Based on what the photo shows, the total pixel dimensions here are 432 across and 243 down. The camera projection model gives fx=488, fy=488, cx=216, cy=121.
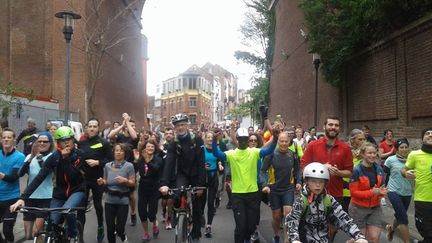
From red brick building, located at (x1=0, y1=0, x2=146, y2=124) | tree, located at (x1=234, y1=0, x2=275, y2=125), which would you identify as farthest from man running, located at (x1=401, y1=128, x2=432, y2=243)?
tree, located at (x1=234, y1=0, x2=275, y2=125)

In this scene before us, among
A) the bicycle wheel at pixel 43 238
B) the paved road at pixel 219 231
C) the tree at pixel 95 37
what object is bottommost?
the paved road at pixel 219 231

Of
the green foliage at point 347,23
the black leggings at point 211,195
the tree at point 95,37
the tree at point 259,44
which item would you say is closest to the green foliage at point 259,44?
the tree at point 259,44

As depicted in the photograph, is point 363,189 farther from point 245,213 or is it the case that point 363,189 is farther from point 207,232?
point 207,232

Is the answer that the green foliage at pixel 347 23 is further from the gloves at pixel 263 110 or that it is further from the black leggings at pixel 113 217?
the black leggings at pixel 113 217

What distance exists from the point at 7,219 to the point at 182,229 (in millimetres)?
2297

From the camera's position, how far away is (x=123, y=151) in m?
7.69

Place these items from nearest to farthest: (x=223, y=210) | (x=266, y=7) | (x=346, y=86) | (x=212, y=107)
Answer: (x=223, y=210), (x=346, y=86), (x=266, y=7), (x=212, y=107)

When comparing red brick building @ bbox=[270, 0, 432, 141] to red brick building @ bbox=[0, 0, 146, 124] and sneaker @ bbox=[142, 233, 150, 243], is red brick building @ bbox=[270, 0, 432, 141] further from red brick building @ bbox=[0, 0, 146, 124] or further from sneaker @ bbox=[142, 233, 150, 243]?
red brick building @ bbox=[0, 0, 146, 124]

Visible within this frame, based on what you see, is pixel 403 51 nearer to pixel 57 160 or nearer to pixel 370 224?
pixel 370 224

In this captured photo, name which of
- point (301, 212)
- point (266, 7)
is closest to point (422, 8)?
point (301, 212)

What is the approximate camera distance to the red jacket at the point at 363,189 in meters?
6.34

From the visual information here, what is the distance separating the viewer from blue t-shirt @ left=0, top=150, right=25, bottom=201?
652 cm

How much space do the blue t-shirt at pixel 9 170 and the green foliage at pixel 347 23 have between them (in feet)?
34.6

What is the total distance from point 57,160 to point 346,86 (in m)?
14.9
